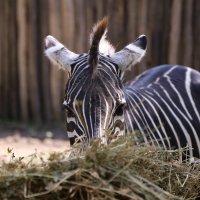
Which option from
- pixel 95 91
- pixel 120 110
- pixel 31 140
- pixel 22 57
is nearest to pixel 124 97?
pixel 120 110

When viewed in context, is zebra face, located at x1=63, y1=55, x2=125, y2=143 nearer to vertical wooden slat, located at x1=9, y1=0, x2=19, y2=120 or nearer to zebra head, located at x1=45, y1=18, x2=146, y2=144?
zebra head, located at x1=45, y1=18, x2=146, y2=144

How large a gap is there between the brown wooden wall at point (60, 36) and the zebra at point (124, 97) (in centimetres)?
445

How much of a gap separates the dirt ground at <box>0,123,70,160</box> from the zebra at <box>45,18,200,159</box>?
3384 millimetres

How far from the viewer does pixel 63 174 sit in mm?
3281

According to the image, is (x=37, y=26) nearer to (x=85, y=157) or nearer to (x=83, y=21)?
(x=83, y=21)

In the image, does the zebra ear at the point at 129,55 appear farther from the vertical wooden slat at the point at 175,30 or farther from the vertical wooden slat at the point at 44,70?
the vertical wooden slat at the point at 44,70

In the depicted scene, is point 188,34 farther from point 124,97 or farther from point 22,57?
point 124,97

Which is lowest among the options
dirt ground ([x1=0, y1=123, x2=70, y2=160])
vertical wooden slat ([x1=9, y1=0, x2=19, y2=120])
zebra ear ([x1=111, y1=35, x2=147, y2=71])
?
dirt ground ([x1=0, y1=123, x2=70, y2=160])

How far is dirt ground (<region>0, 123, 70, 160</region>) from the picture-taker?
9648 millimetres

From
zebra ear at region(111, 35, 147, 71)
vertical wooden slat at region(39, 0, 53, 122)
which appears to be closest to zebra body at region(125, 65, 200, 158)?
zebra ear at region(111, 35, 147, 71)

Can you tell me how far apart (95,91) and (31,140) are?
19.6 ft

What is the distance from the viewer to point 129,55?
16.9 ft

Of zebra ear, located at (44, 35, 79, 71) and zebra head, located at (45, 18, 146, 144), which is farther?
zebra ear, located at (44, 35, 79, 71)

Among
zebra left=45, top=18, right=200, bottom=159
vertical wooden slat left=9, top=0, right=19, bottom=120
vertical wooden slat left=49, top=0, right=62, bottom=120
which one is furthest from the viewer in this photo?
vertical wooden slat left=9, top=0, right=19, bottom=120
